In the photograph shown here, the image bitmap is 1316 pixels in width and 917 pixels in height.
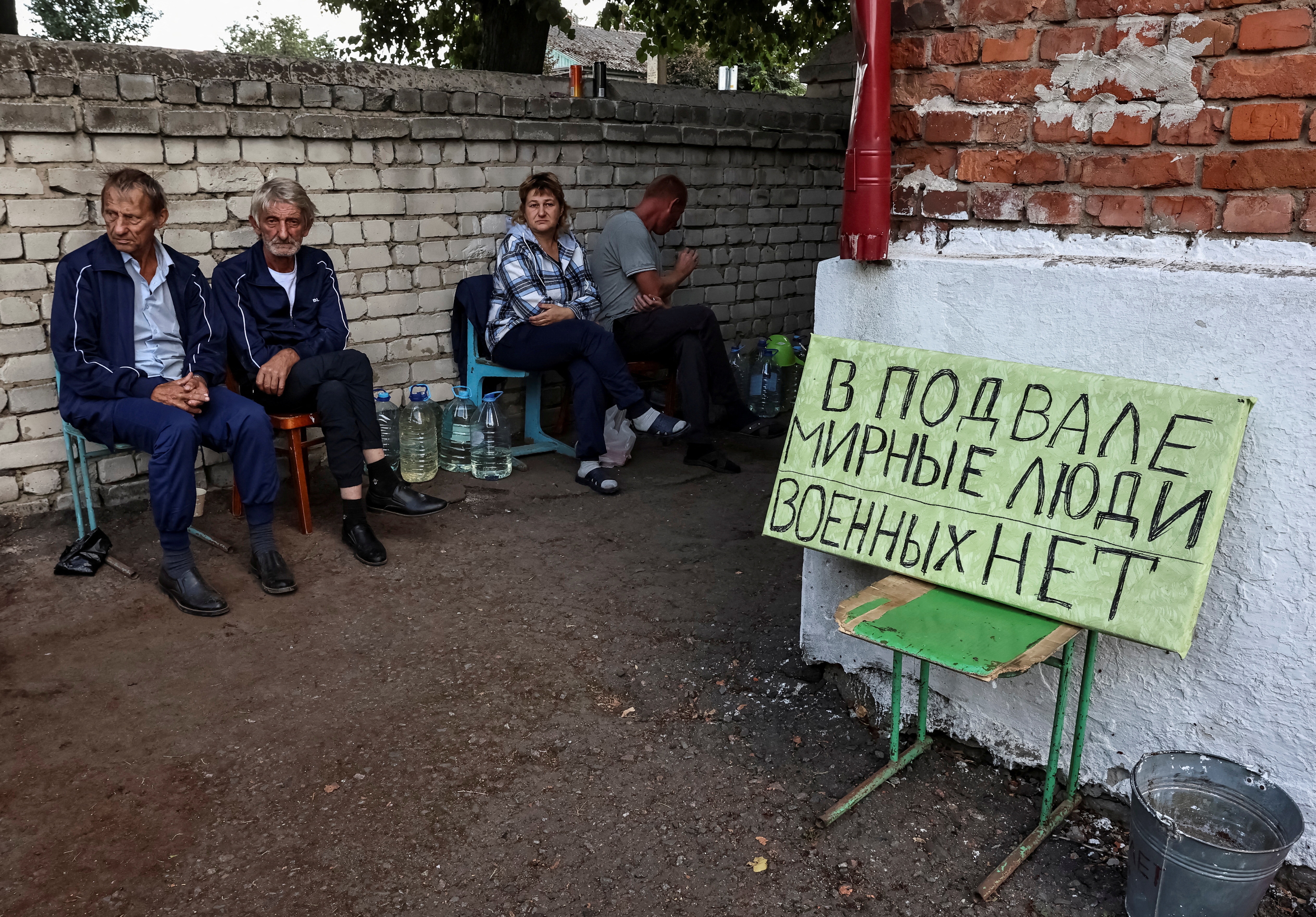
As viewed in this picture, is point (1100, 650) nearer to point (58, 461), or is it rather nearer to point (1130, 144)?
point (1130, 144)

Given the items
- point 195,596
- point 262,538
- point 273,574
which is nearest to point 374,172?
point 262,538

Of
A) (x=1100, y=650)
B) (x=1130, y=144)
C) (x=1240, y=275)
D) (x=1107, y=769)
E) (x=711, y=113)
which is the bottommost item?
(x=1107, y=769)

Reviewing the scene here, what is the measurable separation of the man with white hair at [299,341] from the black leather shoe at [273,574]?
36 centimetres

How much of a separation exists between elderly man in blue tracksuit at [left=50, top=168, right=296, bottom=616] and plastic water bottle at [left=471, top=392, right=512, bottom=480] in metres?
1.50

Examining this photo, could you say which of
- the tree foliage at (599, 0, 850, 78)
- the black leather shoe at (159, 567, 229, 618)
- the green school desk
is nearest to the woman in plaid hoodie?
the black leather shoe at (159, 567, 229, 618)

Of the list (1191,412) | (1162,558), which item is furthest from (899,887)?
(1191,412)

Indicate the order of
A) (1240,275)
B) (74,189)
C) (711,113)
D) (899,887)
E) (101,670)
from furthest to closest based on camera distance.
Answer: (711,113), (74,189), (101,670), (899,887), (1240,275)

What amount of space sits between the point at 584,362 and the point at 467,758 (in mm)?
2829

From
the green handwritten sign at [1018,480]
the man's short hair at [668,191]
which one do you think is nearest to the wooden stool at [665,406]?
the man's short hair at [668,191]

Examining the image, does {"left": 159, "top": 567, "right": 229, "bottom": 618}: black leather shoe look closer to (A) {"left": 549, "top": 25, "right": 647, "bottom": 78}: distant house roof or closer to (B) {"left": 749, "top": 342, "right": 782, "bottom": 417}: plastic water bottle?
(B) {"left": 749, "top": 342, "right": 782, "bottom": 417}: plastic water bottle

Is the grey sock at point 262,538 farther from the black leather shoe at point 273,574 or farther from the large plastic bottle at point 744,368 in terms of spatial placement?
the large plastic bottle at point 744,368

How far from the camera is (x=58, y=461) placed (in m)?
4.40

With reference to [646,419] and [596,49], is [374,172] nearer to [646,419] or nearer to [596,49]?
[646,419]

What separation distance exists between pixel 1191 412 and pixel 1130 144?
2.15 feet
